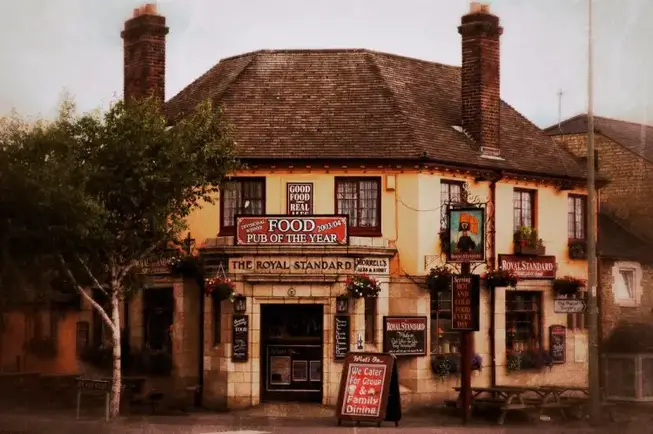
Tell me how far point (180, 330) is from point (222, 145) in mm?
6541

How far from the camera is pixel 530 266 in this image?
3381 cm

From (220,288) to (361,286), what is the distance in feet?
11.9

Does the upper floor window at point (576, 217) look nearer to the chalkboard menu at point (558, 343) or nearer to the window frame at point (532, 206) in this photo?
the window frame at point (532, 206)

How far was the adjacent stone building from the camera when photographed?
95.5 ft

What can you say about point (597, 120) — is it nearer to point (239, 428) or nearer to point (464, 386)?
point (464, 386)

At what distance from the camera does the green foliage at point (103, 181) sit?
25.1m

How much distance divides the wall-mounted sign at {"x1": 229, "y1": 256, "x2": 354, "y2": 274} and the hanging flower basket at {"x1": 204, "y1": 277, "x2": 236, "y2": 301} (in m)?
0.50

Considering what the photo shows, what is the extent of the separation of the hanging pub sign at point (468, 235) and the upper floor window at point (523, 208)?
7.71 metres

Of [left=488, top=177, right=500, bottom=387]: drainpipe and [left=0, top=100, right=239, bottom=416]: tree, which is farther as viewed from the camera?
[left=488, top=177, right=500, bottom=387]: drainpipe

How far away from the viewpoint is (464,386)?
26.4 metres

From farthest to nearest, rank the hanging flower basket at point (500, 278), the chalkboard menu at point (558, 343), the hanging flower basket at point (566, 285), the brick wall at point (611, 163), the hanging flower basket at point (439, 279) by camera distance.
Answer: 1. the chalkboard menu at point (558, 343)
2. the hanging flower basket at point (566, 285)
3. the hanging flower basket at point (500, 278)
4. the hanging flower basket at point (439, 279)
5. the brick wall at point (611, 163)

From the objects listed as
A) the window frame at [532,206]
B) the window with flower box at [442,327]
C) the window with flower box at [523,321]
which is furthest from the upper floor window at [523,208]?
the window with flower box at [442,327]

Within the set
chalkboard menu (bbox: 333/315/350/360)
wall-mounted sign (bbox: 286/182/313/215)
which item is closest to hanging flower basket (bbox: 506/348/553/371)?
chalkboard menu (bbox: 333/315/350/360)

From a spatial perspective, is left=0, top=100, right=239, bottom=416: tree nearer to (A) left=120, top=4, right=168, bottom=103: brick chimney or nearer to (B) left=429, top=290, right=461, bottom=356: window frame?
(A) left=120, top=4, right=168, bottom=103: brick chimney
